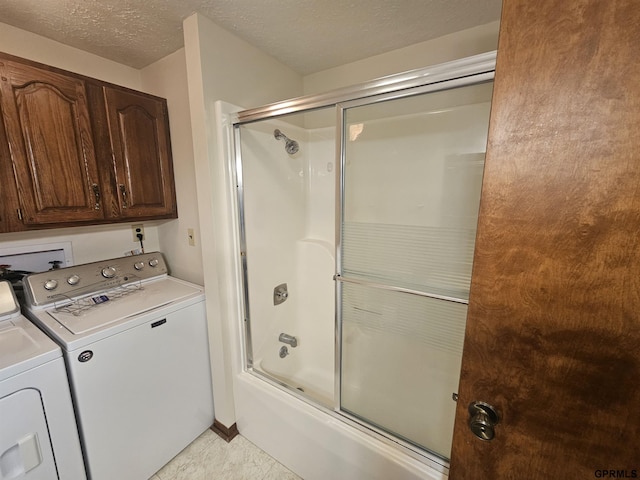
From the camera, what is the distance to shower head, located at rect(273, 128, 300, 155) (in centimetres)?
176

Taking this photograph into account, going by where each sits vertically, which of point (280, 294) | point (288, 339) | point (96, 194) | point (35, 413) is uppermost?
point (96, 194)

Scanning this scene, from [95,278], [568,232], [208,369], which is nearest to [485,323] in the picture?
[568,232]

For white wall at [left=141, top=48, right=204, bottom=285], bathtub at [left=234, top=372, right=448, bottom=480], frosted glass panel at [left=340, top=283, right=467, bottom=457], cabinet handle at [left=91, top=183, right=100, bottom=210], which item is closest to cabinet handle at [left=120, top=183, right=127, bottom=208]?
cabinet handle at [left=91, top=183, right=100, bottom=210]

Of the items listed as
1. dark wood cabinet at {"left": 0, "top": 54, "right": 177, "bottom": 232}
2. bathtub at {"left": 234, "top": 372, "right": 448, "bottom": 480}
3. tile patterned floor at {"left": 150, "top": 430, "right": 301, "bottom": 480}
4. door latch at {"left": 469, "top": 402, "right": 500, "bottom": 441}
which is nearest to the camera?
door latch at {"left": 469, "top": 402, "right": 500, "bottom": 441}

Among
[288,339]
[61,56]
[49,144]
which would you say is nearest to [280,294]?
[288,339]

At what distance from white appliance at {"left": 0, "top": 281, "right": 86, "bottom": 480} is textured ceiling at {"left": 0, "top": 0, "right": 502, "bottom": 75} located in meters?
1.53

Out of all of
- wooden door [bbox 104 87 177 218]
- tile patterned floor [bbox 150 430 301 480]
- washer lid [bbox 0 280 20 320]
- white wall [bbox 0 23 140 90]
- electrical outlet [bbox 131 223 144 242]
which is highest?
white wall [bbox 0 23 140 90]

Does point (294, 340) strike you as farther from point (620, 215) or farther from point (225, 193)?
point (620, 215)

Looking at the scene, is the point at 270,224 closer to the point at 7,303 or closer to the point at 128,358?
the point at 128,358

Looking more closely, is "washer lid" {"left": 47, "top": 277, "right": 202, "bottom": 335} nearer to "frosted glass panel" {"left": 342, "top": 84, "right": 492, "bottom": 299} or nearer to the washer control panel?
the washer control panel

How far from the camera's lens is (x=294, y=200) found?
2.01 meters

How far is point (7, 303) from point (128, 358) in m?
0.65

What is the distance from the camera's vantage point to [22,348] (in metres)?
1.02

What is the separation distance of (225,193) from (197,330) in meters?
0.84
